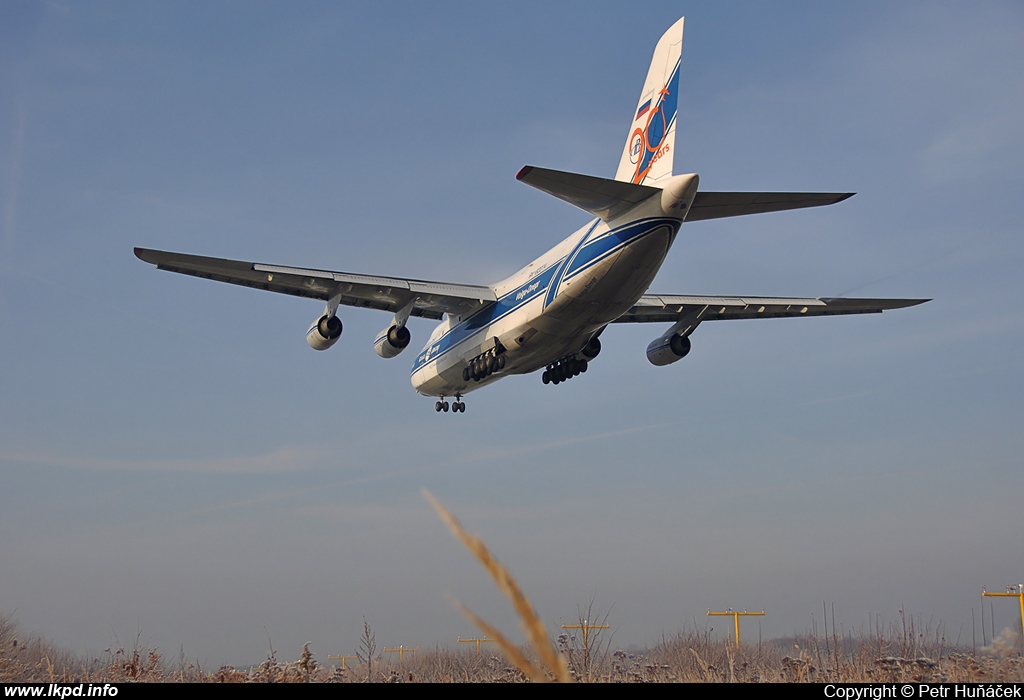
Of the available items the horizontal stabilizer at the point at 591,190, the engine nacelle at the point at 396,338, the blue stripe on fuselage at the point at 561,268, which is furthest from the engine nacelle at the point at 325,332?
the horizontal stabilizer at the point at 591,190

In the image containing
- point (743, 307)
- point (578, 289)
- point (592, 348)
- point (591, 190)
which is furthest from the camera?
point (743, 307)

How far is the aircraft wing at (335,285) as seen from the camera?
19.2 metres

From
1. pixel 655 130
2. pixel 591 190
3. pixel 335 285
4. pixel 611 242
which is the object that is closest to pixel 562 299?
pixel 611 242

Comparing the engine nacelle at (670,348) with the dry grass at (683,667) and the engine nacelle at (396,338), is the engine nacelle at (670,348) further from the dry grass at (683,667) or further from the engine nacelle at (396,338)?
the dry grass at (683,667)

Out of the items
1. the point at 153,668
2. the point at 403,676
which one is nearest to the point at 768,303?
the point at 403,676

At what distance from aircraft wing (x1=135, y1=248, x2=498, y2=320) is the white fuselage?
0.69 meters

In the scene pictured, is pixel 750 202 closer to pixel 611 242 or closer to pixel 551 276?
pixel 611 242

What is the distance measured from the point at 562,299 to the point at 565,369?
500cm

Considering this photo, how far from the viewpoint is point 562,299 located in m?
18.1

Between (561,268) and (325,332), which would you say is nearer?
(561,268)

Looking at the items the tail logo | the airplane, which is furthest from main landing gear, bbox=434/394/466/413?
the tail logo

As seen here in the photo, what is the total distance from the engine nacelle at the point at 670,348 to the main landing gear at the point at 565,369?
6.77ft

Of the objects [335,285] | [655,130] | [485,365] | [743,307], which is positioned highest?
[655,130]
